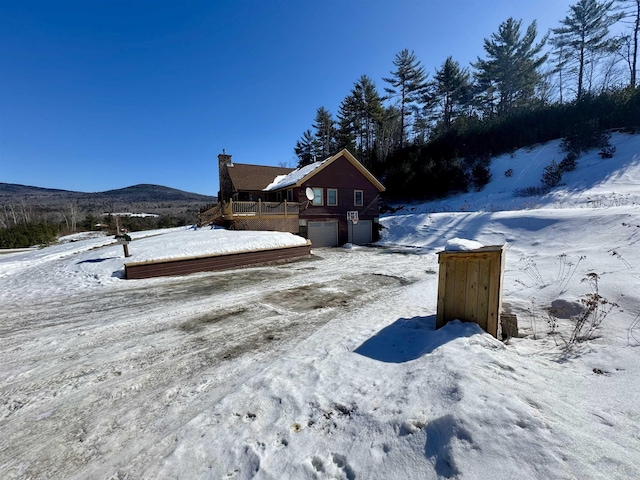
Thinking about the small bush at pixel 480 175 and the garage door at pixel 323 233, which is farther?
the small bush at pixel 480 175

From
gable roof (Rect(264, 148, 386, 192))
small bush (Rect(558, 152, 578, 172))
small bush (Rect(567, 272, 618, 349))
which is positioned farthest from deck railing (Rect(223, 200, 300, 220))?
small bush (Rect(558, 152, 578, 172))

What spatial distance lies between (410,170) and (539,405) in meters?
26.3

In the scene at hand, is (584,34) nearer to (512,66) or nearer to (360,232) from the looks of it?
(512,66)

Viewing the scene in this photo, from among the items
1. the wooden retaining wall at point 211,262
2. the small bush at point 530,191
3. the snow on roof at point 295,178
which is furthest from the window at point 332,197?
the small bush at point 530,191

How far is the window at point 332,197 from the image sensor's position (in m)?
18.8

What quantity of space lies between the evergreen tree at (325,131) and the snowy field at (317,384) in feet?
104

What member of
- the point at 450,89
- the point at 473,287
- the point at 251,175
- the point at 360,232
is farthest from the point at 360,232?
the point at 450,89

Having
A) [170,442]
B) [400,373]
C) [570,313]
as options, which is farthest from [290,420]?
[570,313]

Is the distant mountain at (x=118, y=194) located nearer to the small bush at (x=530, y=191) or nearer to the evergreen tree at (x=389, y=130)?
the evergreen tree at (x=389, y=130)

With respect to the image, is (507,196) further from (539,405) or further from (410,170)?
(539,405)

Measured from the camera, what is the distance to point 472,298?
3.99 metres

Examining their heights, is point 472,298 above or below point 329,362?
above

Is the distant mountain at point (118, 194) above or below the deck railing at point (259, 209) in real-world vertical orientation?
above

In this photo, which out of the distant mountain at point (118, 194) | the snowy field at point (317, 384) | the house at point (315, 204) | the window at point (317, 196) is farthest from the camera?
the distant mountain at point (118, 194)
